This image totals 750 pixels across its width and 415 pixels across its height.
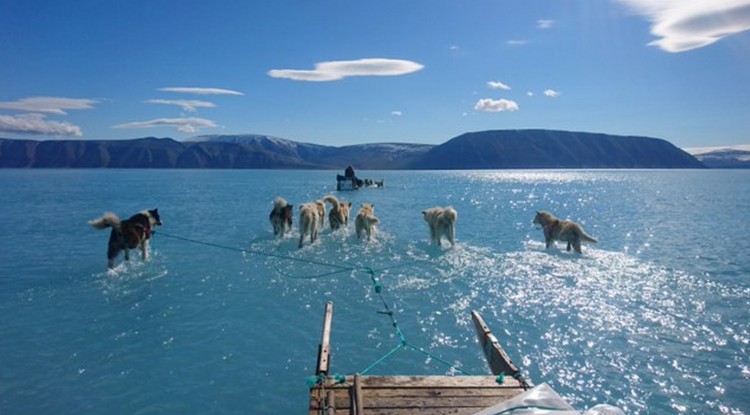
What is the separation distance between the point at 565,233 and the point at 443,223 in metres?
5.61

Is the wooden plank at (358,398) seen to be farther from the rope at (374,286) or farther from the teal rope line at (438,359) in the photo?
the teal rope line at (438,359)

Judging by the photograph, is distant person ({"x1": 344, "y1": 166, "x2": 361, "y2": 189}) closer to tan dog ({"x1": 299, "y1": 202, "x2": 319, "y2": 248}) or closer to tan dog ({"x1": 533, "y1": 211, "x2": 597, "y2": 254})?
tan dog ({"x1": 299, "y1": 202, "x2": 319, "y2": 248})

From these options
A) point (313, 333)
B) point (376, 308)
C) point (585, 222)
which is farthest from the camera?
point (585, 222)

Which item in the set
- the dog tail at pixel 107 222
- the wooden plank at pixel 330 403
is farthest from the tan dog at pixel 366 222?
the wooden plank at pixel 330 403

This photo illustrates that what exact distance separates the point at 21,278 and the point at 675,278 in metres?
23.2

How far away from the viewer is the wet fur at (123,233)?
1598cm

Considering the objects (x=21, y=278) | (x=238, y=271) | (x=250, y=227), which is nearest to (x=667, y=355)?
(x=238, y=271)

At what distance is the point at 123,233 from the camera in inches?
637

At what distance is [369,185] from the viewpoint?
8162 centimetres

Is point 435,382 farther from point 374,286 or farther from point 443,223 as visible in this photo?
point 443,223

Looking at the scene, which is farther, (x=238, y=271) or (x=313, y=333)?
(x=238, y=271)

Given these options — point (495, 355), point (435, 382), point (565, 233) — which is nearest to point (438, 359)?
point (495, 355)

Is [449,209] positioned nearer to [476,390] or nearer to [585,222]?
[476,390]

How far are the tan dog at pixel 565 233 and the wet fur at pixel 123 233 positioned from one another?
18005mm
